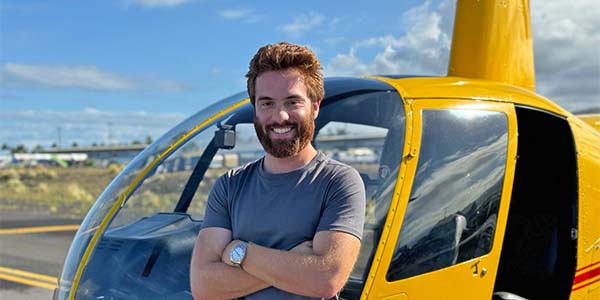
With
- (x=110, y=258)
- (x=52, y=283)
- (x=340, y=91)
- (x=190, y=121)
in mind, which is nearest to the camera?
(x=110, y=258)

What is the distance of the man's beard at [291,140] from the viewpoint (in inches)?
71.4

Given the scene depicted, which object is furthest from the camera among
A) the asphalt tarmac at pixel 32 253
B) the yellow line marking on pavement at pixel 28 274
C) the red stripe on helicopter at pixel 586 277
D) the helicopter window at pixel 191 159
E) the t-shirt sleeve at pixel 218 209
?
the yellow line marking on pavement at pixel 28 274

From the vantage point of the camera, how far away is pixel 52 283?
732cm

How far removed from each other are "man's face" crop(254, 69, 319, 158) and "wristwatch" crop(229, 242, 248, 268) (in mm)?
316

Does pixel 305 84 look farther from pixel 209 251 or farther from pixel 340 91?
pixel 340 91

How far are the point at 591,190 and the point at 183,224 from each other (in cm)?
254

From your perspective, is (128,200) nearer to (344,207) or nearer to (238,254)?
(238,254)

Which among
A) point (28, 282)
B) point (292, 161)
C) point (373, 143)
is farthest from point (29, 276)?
point (292, 161)

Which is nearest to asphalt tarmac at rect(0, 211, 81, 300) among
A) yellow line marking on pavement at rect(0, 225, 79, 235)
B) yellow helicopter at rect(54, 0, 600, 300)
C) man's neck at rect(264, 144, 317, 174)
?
yellow line marking on pavement at rect(0, 225, 79, 235)

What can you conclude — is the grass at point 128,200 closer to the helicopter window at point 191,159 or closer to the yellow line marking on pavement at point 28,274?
the helicopter window at point 191,159

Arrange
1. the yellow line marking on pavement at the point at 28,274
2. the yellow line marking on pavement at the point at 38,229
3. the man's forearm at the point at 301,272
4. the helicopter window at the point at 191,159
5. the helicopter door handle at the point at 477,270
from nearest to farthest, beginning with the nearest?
the man's forearm at the point at 301,272 → the helicopter door handle at the point at 477,270 → the helicopter window at the point at 191,159 → the yellow line marking on pavement at the point at 28,274 → the yellow line marking on pavement at the point at 38,229

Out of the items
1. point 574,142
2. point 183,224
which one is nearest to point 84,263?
point 183,224

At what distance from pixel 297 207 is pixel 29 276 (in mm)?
7239

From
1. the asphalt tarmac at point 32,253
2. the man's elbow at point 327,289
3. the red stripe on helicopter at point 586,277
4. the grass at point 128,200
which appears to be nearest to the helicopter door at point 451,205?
the man's elbow at point 327,289
